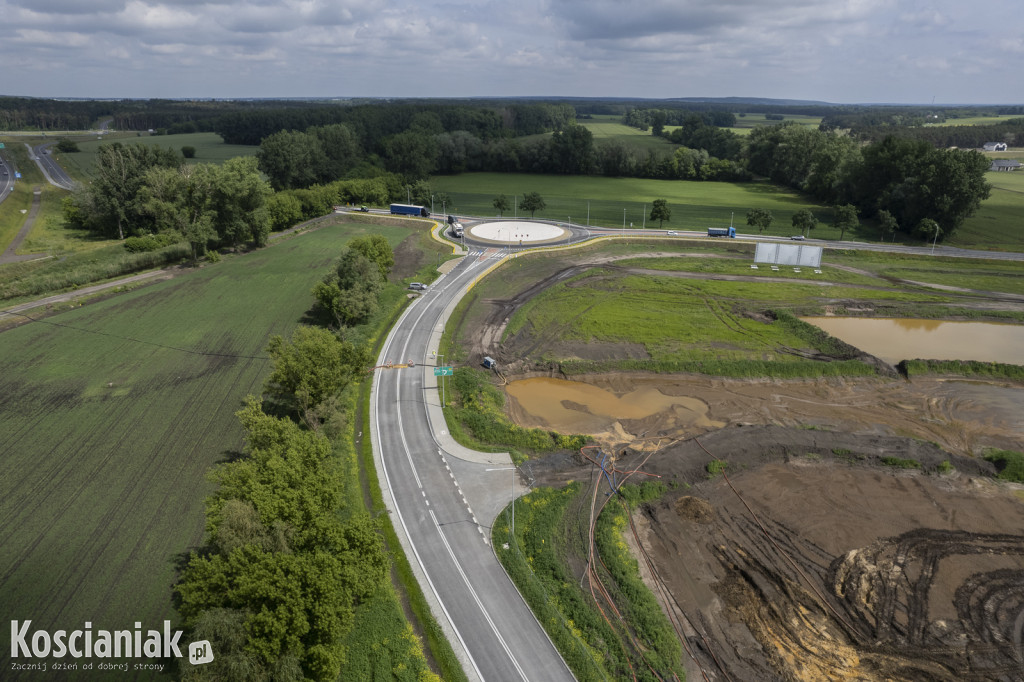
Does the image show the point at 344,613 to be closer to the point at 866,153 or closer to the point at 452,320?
the point at 452,320

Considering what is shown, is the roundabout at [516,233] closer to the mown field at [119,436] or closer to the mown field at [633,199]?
the mown field at [633,199]

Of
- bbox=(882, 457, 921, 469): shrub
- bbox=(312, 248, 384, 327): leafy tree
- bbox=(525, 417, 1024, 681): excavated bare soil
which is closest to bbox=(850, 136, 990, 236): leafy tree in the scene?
bbox=(525, 417, 1024, 681): excavated bare soil

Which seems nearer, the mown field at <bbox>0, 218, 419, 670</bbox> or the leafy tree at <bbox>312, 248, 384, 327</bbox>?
the mown field at <bbox>0, 218, 419, 670</bbox>

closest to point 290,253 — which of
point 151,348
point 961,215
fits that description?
point 151,348

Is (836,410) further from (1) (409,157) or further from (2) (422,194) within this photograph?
(1) (409,157)

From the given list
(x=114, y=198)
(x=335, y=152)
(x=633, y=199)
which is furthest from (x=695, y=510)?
(x=335, y=152)

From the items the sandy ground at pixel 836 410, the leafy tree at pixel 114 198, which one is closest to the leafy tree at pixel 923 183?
the sandy ground at pixel 836 410

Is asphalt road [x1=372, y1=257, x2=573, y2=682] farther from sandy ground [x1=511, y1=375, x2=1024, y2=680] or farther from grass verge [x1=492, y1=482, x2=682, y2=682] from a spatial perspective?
sandy ground [x1=511, y1=375, x2=1024, y2=680]
